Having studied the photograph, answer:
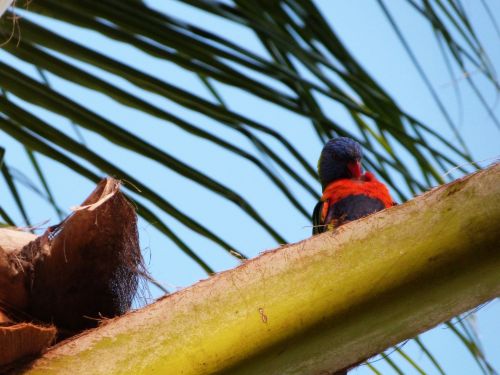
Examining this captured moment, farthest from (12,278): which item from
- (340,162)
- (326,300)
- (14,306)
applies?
(340,162)

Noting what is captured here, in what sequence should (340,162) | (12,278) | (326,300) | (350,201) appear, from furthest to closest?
(340,162) → (350,201) → (12,278) → (326,300)

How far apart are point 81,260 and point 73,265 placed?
0.01 metres

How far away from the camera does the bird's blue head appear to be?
251 cm

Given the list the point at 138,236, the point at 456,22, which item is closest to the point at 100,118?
the point at 138,236

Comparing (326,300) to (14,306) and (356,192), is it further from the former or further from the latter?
(356,192)

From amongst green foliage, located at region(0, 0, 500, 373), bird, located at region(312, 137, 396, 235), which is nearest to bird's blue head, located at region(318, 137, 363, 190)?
bird, located at region(312, 137, 396, 235)

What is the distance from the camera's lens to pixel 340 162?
2.59m

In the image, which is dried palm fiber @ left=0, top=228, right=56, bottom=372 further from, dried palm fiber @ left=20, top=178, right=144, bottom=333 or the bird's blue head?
the bird's blue head

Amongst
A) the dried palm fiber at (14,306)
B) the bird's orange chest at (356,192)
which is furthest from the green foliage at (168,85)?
the bird's orange chest at (356,192)

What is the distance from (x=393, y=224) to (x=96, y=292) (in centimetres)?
35

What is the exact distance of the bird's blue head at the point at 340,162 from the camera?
8.23ft

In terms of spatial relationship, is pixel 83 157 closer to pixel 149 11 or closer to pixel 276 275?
pixel 149 11

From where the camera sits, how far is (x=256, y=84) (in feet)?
3.47

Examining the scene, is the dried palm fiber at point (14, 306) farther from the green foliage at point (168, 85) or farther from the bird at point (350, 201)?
the bird at point (350, 201)
